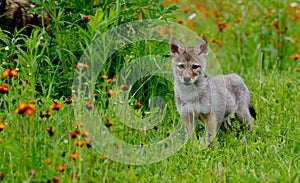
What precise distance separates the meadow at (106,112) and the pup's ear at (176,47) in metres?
0.39

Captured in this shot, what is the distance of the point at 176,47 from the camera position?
209 inches

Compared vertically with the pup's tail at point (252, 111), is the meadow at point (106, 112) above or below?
above

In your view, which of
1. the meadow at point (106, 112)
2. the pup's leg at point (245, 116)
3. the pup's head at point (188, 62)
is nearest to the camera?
the meadow at point (106, 112)

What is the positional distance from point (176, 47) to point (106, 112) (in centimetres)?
108

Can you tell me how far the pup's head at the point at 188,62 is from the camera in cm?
513

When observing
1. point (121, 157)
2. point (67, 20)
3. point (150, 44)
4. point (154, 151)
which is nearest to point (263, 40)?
point (150, 44)

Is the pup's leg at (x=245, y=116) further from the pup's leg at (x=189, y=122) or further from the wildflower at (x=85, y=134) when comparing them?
the wildflower at (x=85, y=134)

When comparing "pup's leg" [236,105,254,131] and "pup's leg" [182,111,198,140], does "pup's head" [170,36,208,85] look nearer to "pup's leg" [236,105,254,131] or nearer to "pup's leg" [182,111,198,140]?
"pup's leg" [182,111,198,140]

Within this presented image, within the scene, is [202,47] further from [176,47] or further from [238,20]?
[238,20]

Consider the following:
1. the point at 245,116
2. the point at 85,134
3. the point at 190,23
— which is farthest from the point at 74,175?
the point at 190,23

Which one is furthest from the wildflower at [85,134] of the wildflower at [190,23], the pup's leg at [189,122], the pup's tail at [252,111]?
the wildflower at [190,23]

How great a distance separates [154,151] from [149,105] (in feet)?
3.48

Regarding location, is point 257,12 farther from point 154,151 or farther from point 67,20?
point 154,151

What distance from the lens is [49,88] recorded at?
5.18 metres
